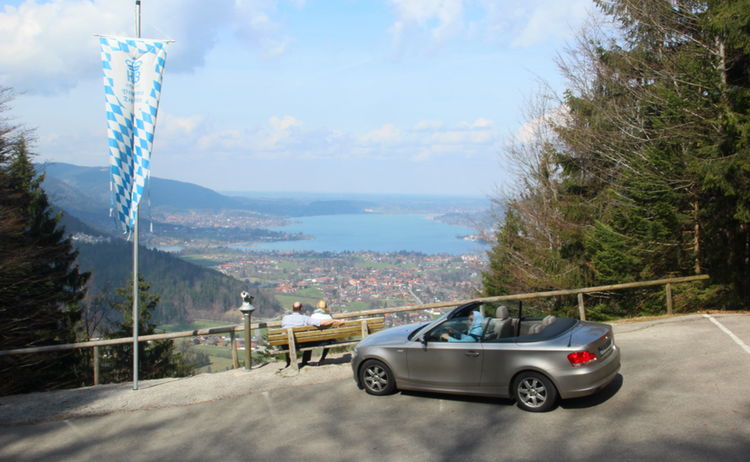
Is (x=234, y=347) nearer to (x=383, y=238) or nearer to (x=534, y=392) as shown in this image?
(x=534, y=392)

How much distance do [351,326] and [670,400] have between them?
17.3 ft

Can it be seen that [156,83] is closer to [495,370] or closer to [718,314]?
[495,370]

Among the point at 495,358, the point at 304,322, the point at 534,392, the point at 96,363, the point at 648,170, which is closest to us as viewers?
the point at 534,392

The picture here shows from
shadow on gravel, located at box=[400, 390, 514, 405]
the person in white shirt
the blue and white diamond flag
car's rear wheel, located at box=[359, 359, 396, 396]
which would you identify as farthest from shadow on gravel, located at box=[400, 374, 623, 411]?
the blue and white diamond flag

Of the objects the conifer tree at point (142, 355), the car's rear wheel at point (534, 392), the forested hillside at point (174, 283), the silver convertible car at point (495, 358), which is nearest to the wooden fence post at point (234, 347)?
the silver convertible car at point (495, 358)

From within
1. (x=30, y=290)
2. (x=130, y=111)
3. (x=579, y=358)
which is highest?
(x=130, y=111)

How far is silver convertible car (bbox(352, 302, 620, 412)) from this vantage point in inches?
300

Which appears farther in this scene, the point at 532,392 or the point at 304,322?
the point at 304,322

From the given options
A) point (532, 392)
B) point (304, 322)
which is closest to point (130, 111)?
point (304, 322)

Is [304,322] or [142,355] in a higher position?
[304,322]

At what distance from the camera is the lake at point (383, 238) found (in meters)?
132

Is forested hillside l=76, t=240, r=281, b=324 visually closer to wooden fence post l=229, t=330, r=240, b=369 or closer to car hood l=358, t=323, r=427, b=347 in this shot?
wooden fence post l=229, t=330, r=240, b=369

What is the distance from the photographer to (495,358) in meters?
8.05

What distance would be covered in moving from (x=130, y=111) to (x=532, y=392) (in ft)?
23.4
